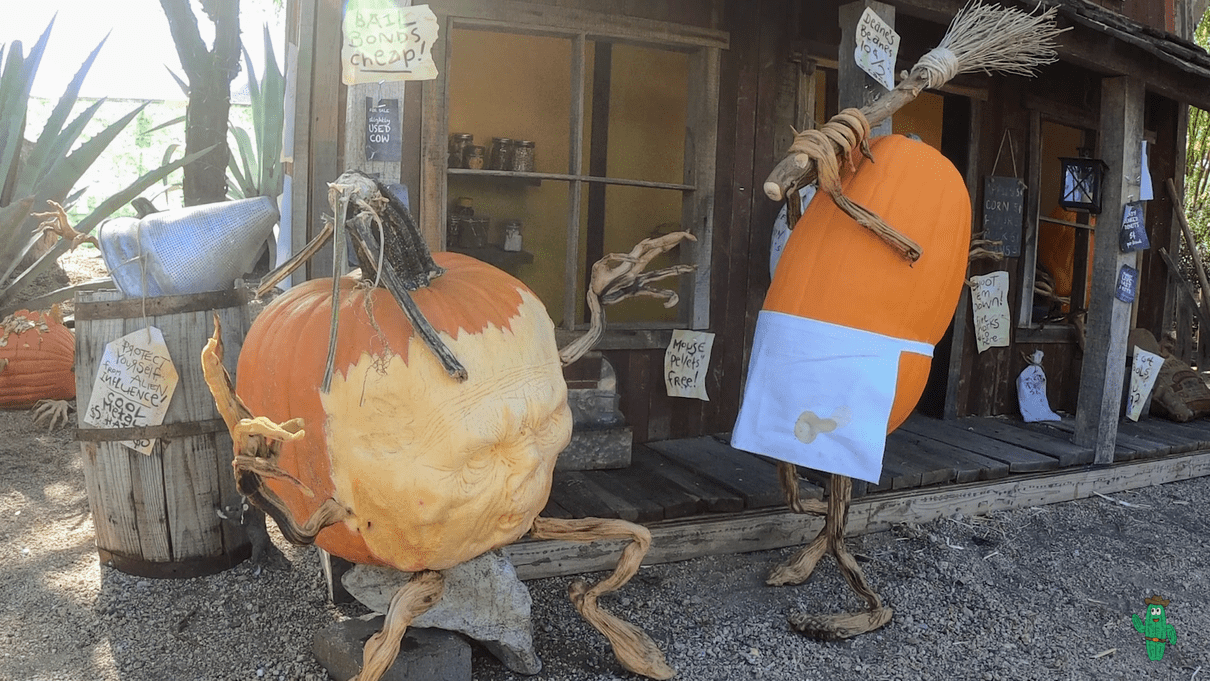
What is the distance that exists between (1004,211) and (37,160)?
6.15 metres

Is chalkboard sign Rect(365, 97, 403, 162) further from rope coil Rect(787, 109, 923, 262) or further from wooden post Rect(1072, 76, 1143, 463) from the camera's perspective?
wooden post Rect(1072, 76, 1143, 463)

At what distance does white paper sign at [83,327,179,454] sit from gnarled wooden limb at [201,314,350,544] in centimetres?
100

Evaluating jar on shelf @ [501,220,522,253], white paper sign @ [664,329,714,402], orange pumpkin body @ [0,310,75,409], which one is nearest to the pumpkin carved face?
white paper sign @ [664,329,714,402]

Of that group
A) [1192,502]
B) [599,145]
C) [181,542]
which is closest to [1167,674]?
[1192,502]

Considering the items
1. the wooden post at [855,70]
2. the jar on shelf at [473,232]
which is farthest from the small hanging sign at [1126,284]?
the jar on shelf at [473,232]

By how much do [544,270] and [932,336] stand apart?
424cm

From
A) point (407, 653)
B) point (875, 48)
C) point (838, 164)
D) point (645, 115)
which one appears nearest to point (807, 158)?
point (838, 164)

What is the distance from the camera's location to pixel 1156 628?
282cm

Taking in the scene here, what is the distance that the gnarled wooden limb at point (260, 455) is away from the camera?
5.08 ft

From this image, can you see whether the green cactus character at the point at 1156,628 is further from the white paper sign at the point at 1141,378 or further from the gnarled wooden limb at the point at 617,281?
the white paper sign at the point at 1141,378

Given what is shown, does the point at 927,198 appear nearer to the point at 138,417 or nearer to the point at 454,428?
the point at 454,428

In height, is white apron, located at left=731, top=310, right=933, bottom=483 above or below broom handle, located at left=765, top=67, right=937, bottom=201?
below

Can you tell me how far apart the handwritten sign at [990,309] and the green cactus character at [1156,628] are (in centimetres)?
237

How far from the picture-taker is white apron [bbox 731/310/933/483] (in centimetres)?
233
